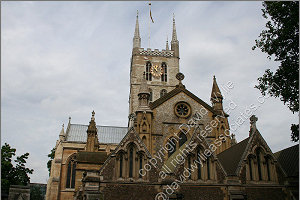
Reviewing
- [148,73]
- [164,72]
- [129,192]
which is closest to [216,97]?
[129,192]

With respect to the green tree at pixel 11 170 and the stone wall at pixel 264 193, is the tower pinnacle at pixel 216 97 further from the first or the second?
the green tree at pixel 11 170

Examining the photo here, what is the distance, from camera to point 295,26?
13.5 meters

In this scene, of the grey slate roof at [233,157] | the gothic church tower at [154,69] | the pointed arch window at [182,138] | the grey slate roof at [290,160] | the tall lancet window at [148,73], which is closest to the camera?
the grey slate roof at [290,160]

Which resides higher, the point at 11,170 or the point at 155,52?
the point at 155,52

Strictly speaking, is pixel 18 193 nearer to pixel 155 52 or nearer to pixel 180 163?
pixel 180 163

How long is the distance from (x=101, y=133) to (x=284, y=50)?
37.2 meters

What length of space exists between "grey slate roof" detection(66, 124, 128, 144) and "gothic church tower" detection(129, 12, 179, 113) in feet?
15.2

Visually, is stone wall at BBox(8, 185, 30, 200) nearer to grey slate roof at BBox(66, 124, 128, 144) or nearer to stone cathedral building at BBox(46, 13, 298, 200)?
stone cathedral building at BBox(46, 13, 298, 200)

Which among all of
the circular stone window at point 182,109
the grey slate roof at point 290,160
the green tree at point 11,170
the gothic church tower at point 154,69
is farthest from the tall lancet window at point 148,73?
the grey slate roof at point 290,160

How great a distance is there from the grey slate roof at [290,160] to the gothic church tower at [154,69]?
30800 millimetres

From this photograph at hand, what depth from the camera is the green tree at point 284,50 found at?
13.5 m

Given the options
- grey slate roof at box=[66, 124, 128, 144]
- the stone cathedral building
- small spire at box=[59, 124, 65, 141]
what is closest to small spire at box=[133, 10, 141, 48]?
grey slate roof at box=[66, 124, 128, 144]

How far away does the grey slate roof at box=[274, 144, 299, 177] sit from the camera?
16.6 m

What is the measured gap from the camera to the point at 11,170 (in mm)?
33438
